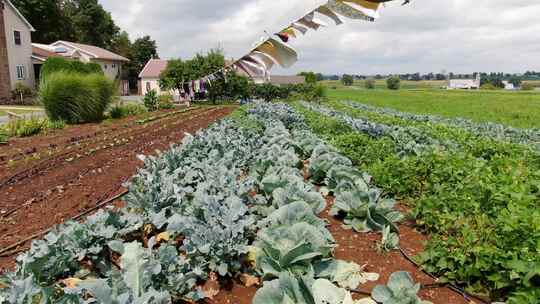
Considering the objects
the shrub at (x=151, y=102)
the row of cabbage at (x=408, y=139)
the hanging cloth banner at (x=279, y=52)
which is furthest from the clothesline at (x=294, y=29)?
the shrub at (x=151, y=102)

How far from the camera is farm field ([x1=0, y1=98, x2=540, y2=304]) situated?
2729 mm

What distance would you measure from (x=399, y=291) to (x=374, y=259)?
1045 millimetres

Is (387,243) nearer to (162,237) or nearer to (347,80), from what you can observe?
(162,237)

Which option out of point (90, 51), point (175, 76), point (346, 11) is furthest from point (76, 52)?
point (346, 11)

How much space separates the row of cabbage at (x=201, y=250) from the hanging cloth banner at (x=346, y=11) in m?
3.50

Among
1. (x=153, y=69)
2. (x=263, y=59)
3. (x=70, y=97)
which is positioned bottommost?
(x=70, y=97)

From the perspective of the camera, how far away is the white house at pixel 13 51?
34.4 m

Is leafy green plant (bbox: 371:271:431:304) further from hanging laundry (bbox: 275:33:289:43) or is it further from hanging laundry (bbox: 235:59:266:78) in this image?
hanging laundry (bbox: 235:59:266:78)

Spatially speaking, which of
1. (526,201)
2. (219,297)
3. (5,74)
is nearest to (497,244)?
(526,201)

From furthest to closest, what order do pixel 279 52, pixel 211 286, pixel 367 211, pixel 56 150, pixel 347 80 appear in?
pixel 347 80, pixel 56 150, pixel 279 52, pixel 367 211, pixel 211 286

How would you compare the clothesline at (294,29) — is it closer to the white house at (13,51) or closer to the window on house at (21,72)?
the white house at (13,51)

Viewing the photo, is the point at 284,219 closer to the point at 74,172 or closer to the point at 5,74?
the point at 74,172

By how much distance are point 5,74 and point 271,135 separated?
112 ft

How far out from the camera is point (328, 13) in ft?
24.9
